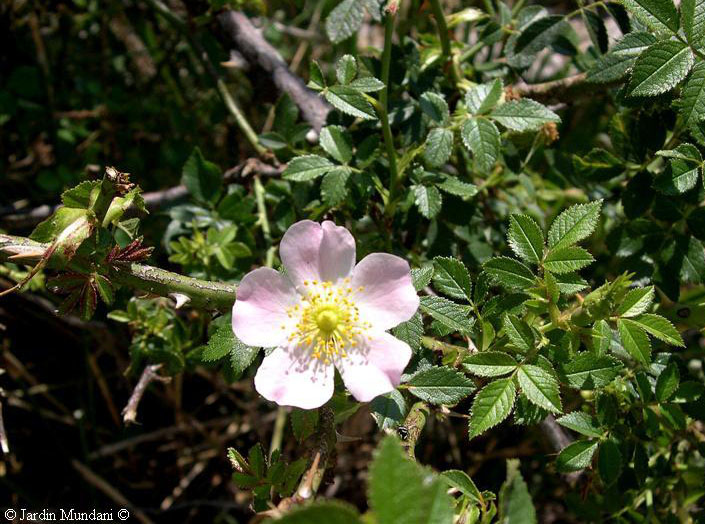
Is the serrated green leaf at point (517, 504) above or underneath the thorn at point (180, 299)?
underneath

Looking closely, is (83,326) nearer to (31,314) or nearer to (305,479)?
(31,314)

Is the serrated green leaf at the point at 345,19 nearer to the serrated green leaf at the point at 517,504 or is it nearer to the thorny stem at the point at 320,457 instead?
the thorny stem at the point at 320,457

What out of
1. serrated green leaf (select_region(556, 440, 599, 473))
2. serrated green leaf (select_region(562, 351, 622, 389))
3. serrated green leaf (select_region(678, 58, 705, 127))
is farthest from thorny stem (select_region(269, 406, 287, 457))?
serrated green leaf (select_region(678, 58, 705, 127))

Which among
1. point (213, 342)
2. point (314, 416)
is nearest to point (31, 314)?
point (213, 342)

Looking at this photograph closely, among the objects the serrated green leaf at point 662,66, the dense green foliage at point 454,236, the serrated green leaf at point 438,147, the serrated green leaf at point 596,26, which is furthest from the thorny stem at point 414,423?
the serrated green leaf at point 596,26

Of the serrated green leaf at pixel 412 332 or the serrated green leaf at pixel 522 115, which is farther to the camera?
the serrated green leaf at pixel 522 115

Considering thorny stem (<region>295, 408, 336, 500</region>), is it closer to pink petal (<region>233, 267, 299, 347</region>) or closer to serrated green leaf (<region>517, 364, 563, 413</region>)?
pink petal (<region>233, 267, 299, 347</region>)
